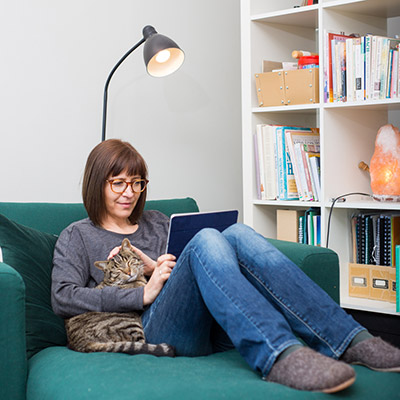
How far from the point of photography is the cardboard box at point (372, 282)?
239cm

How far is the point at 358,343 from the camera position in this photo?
1.38m

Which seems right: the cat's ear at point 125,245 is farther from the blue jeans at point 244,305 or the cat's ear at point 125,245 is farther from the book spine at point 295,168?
the book spine at point 295,168

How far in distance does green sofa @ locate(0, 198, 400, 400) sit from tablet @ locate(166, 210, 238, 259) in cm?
30

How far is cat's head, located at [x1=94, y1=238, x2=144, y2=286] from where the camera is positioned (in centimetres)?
169

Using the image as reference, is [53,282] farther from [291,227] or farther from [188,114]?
[188,114]

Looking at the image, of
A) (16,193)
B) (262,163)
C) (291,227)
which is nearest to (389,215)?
(291,227)

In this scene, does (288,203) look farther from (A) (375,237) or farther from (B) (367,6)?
(B) (367,6)

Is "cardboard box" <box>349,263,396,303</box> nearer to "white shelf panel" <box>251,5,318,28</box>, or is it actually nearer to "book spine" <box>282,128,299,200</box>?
"book spine" <box>282,128,299,200</box>

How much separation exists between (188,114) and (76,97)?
0.70m

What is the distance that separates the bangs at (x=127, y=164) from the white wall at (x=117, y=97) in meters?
0.46

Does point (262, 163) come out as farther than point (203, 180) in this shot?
No

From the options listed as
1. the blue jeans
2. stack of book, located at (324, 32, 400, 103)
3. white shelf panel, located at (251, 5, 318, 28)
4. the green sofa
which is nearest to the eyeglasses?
the green sofa

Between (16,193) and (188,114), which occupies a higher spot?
(188,114)

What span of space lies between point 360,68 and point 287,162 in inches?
20.4
